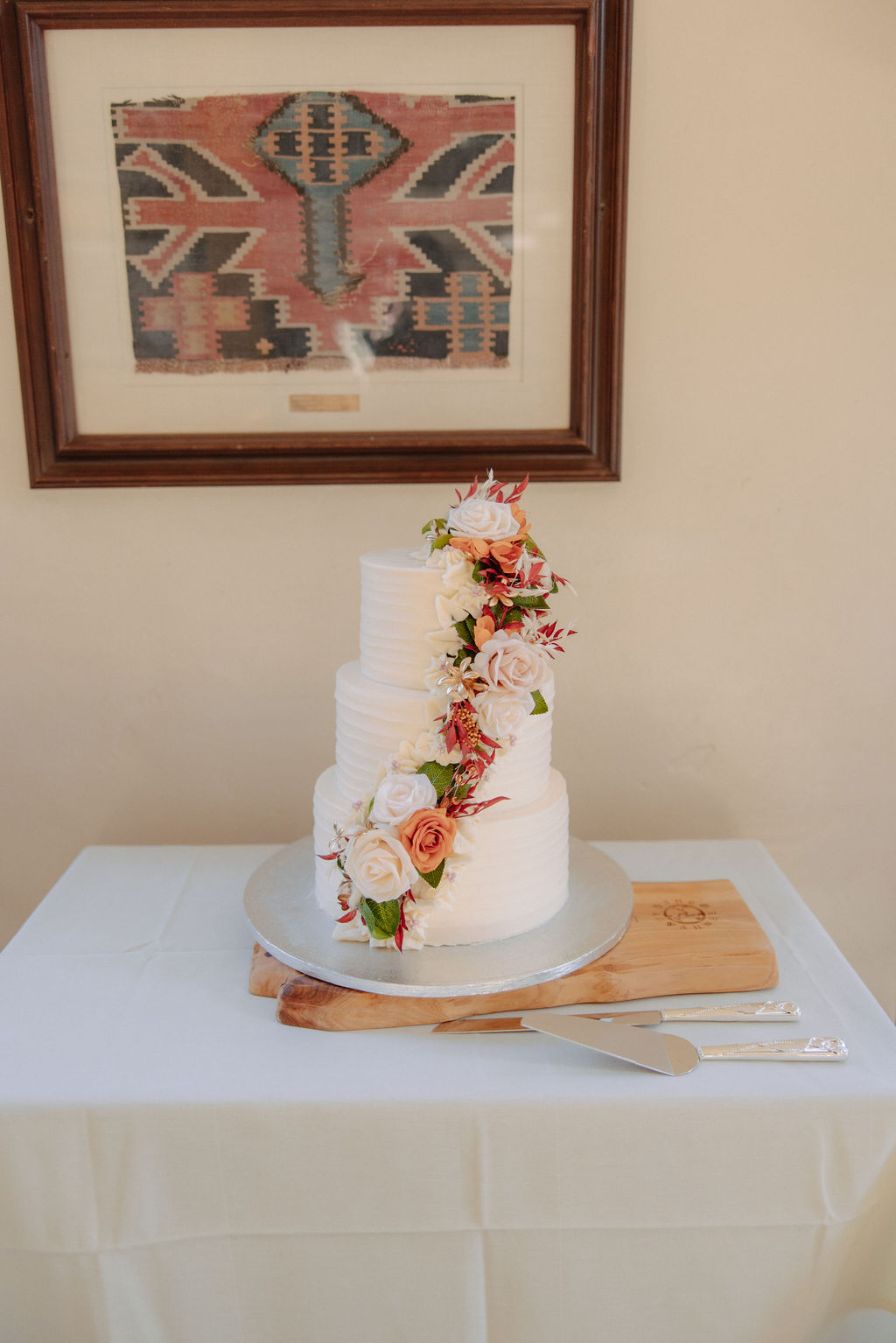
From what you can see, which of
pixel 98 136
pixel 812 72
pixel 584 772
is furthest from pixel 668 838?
pixel 98 136

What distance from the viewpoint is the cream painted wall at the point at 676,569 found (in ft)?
4.39

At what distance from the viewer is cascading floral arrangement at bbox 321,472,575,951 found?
953 millimetres

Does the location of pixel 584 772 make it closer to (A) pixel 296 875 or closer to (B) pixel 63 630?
(A) pixel 296 875

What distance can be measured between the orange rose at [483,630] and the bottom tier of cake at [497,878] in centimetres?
19

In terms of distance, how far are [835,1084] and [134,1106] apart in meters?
0.64

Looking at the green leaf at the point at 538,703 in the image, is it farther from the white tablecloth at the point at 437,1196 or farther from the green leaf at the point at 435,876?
the white tablecloth at the point at 437,1196

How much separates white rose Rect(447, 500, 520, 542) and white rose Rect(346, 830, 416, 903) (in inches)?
12.3

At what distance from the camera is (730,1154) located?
887 millimetres

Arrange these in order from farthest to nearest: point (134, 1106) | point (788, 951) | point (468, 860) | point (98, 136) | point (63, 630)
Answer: point (63, 630)
point (98, 136)
point (788, 951)
point (468, 860)
point (134, 1106)

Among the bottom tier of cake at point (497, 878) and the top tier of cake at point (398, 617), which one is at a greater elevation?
the top tier of cake at point (398, 617)

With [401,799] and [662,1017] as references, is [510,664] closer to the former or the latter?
[401,799]

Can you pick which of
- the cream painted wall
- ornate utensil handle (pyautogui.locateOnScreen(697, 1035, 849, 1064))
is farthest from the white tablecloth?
the cream painted wall

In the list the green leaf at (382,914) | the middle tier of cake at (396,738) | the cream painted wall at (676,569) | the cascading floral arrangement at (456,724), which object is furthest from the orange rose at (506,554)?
the cream painted wall at (676,569)

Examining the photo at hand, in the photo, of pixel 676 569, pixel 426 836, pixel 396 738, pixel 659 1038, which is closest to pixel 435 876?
pixel 426 836
